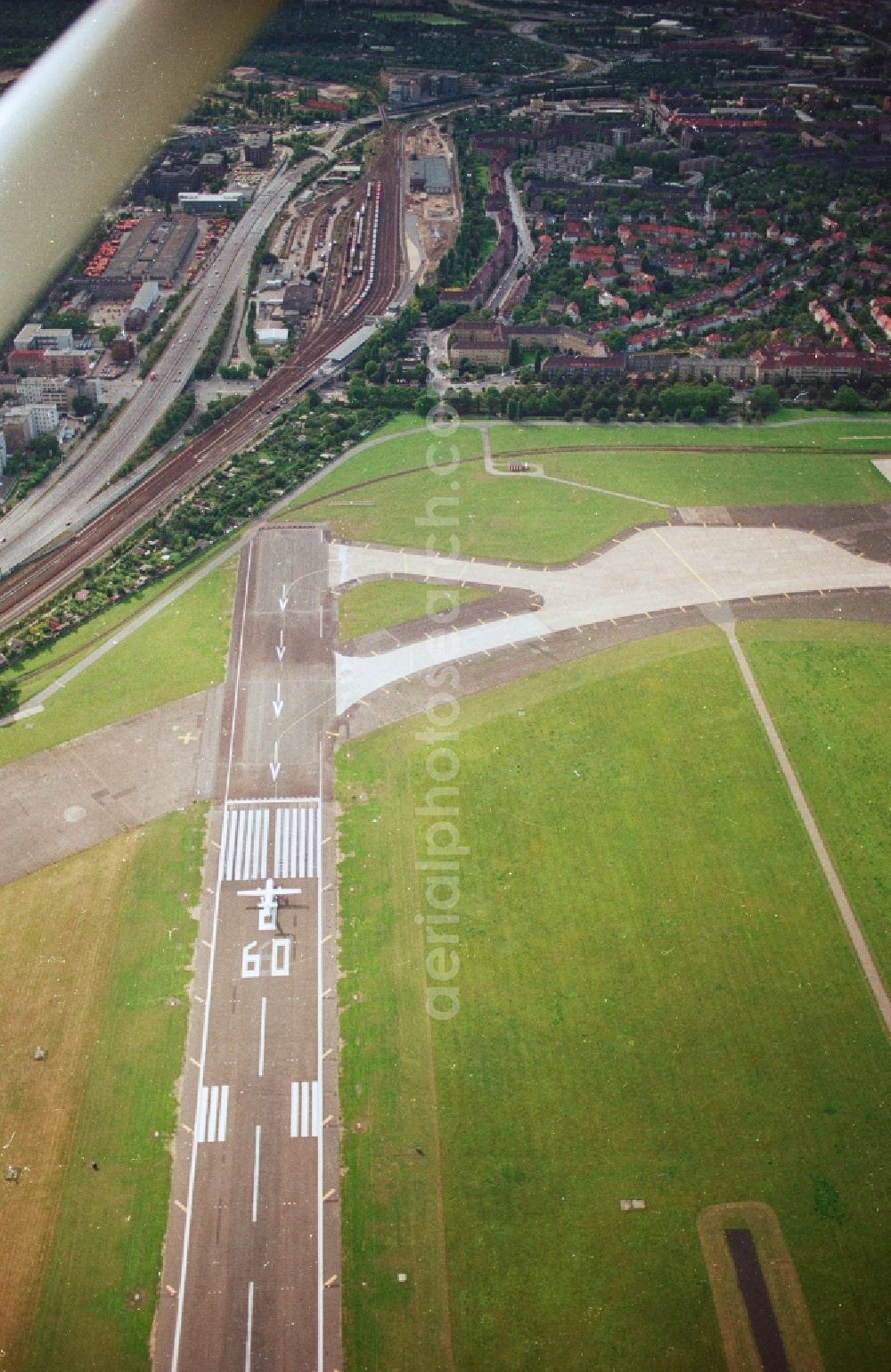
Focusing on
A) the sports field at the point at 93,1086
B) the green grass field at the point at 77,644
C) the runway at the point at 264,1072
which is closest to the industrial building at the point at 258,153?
the green grass field at the point at 77,644

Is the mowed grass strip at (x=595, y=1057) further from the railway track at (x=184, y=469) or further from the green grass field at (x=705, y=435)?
the green grass field at (x=705, y=435)

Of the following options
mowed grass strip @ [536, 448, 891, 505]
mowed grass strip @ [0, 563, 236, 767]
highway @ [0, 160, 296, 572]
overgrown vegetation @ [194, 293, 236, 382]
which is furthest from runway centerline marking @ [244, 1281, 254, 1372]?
overgrown vegetation @ [194, 293, 236, 382]

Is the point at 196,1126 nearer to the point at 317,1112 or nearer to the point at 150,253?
the point at 317,1112

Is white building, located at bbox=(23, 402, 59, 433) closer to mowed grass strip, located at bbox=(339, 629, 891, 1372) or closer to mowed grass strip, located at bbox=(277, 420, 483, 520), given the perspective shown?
mowed grass strip, located at bbox=(277, 420, 483, 520)

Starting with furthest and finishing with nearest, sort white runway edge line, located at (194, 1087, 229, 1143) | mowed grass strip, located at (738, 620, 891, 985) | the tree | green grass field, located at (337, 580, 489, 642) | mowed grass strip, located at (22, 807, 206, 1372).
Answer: green grass field, located at (337, 580, 489, 642) → the tree → mowed grass strip, located at (738, 620, 891, 985) → white runway edge line, located at (194, 1087, 229, 1143) → mowed grass strip, located at (22, 807, 206, 1372)

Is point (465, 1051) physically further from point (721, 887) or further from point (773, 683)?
point (773, 683)

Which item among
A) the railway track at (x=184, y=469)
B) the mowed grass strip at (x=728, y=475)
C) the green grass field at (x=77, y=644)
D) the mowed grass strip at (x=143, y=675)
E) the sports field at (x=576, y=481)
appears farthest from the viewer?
the mowed grass strip at (x=728, y=475)
